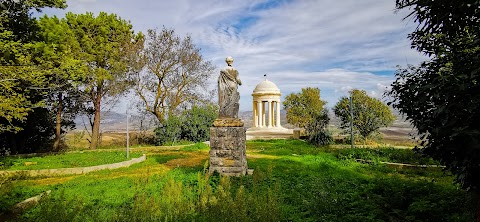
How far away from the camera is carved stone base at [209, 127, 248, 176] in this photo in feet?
29.4

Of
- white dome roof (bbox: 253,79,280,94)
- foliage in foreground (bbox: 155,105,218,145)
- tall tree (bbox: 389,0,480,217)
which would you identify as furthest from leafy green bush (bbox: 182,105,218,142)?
tall tree (bbox: 389,0,480,217)

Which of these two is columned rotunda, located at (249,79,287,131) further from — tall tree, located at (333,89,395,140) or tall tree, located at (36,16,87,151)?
tall tree, located at (36,16,87,151)

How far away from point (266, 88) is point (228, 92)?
24.7 m

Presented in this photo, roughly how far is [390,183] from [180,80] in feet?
70.9

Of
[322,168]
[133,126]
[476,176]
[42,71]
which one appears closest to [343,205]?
[476,176]

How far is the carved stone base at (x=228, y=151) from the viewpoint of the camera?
352 inches

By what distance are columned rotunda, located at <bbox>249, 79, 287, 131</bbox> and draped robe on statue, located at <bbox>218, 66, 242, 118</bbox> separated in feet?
78.4

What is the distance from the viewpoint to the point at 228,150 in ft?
29.6

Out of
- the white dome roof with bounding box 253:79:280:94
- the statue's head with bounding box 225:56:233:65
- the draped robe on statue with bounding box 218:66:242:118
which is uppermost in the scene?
the white dome roof with bounding box 253:79:280:94

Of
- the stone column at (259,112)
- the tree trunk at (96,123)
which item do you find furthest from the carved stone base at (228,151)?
the stone column at (259,112)

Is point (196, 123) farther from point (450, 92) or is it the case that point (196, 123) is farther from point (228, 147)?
point (450, 92)

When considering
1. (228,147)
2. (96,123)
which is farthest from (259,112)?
(228,147)

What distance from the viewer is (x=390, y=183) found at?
702 centimetres

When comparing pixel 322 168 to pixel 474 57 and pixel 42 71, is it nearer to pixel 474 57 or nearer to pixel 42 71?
pixel 474 57
